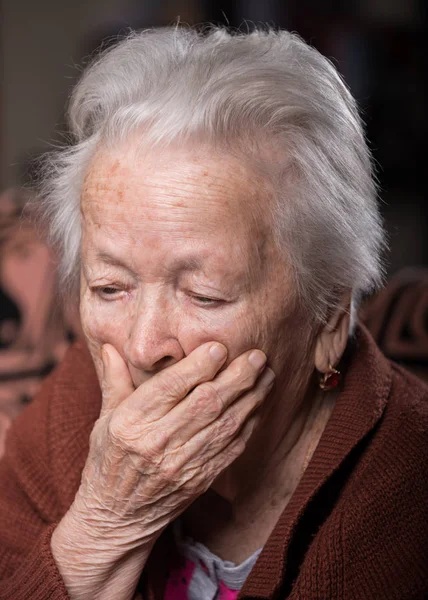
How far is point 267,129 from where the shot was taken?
4.25 ft

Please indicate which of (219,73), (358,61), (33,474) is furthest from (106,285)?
(358,61)

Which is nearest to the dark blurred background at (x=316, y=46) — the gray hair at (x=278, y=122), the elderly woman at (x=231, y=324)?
the gray hair at (x=278, y=122)

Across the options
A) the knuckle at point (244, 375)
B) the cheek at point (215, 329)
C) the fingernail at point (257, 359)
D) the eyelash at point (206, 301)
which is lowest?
the knuckle at point (244, 375)

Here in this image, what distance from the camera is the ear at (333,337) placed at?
1.44m

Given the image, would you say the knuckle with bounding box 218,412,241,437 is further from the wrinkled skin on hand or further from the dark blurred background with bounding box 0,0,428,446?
the dark blurred background with bounding box 0,0,428,446

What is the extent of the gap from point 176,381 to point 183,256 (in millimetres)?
207

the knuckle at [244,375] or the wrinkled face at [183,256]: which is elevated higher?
the wrinkled face at [183,256]

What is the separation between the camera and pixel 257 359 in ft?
4.25

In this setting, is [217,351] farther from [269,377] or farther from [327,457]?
[327,457]

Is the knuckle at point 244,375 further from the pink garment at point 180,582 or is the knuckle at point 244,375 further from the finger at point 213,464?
the pink garment at point 180,582

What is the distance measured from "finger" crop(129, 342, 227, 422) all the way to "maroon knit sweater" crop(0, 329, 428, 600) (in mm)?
306

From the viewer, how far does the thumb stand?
1.32 meters

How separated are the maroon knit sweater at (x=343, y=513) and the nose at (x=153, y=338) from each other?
1.19 feet

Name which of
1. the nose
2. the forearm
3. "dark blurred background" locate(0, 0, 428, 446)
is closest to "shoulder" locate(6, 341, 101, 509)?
the forearm
